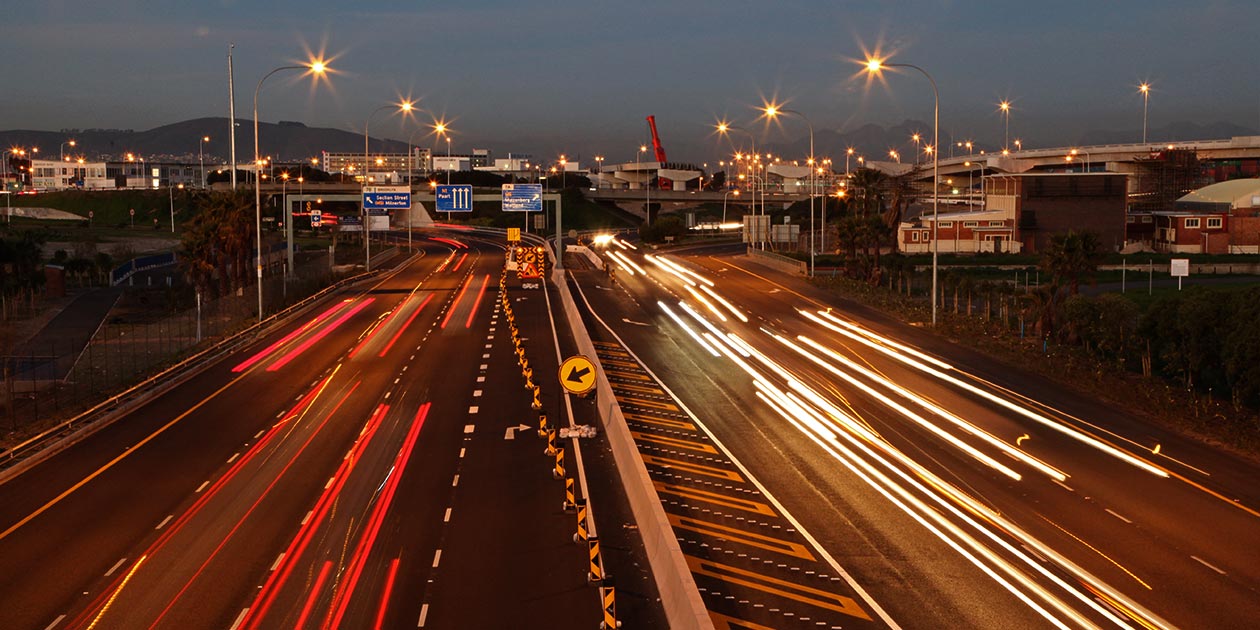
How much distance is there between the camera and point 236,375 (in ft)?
125

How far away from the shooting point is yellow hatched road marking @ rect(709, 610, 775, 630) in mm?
14781

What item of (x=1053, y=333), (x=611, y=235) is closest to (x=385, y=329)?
(x=1053, y=333)

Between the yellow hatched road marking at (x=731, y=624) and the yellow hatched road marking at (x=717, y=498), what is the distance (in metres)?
5.55

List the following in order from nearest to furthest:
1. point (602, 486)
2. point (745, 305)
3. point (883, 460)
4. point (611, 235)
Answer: point (602, 486), point (883, 460), point (745, 305), point (611, 235)

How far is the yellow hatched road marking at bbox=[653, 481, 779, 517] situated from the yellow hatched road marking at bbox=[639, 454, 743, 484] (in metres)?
1.27

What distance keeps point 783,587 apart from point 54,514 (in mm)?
13629

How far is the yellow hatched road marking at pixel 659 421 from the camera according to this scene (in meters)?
28.8

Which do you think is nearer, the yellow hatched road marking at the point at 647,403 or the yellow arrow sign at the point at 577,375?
the yellow arrow sign at the point at 577,375

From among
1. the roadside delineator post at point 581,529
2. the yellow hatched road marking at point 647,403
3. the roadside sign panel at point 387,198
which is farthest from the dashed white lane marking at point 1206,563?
the roadside sign panel at point 387,198

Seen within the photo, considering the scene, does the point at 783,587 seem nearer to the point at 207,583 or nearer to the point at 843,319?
the point at 207,583

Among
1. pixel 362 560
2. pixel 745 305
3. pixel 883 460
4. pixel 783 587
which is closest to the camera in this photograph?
pixel 783 587

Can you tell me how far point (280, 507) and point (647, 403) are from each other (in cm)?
1324

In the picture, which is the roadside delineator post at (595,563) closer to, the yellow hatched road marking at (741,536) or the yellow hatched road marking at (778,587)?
the yellow hatched road marking at (778,587)

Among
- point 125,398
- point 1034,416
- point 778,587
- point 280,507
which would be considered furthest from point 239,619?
point 1034,416
